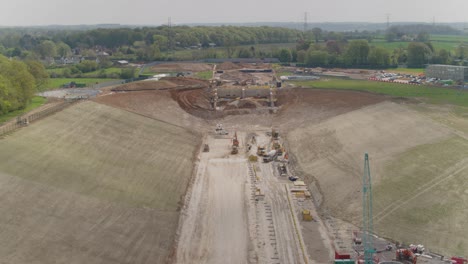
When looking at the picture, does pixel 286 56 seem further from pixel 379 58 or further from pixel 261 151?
pixel 261 151

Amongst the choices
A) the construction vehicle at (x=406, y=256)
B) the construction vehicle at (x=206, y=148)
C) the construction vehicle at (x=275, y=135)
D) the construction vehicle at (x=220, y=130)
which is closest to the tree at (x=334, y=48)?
the construction vehicle at (x=220, y=130)

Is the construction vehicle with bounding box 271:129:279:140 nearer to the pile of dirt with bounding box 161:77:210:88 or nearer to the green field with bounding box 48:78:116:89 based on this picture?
the pile of dirt with bounding box 161:77:210:88

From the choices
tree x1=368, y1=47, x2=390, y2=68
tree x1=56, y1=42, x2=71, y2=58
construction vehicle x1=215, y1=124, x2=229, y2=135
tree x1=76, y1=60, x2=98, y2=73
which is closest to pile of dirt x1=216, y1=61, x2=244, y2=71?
tree x1=76, y1=60, x2=98, y2=73

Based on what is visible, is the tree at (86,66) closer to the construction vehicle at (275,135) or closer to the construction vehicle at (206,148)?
the construction vehicle at (206,148)

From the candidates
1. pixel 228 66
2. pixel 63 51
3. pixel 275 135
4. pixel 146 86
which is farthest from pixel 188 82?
pixel 63 51

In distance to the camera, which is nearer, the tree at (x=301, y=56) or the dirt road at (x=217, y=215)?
the dirt road at (x=217, y=215)

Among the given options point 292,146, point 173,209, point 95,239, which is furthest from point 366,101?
point 95,239
